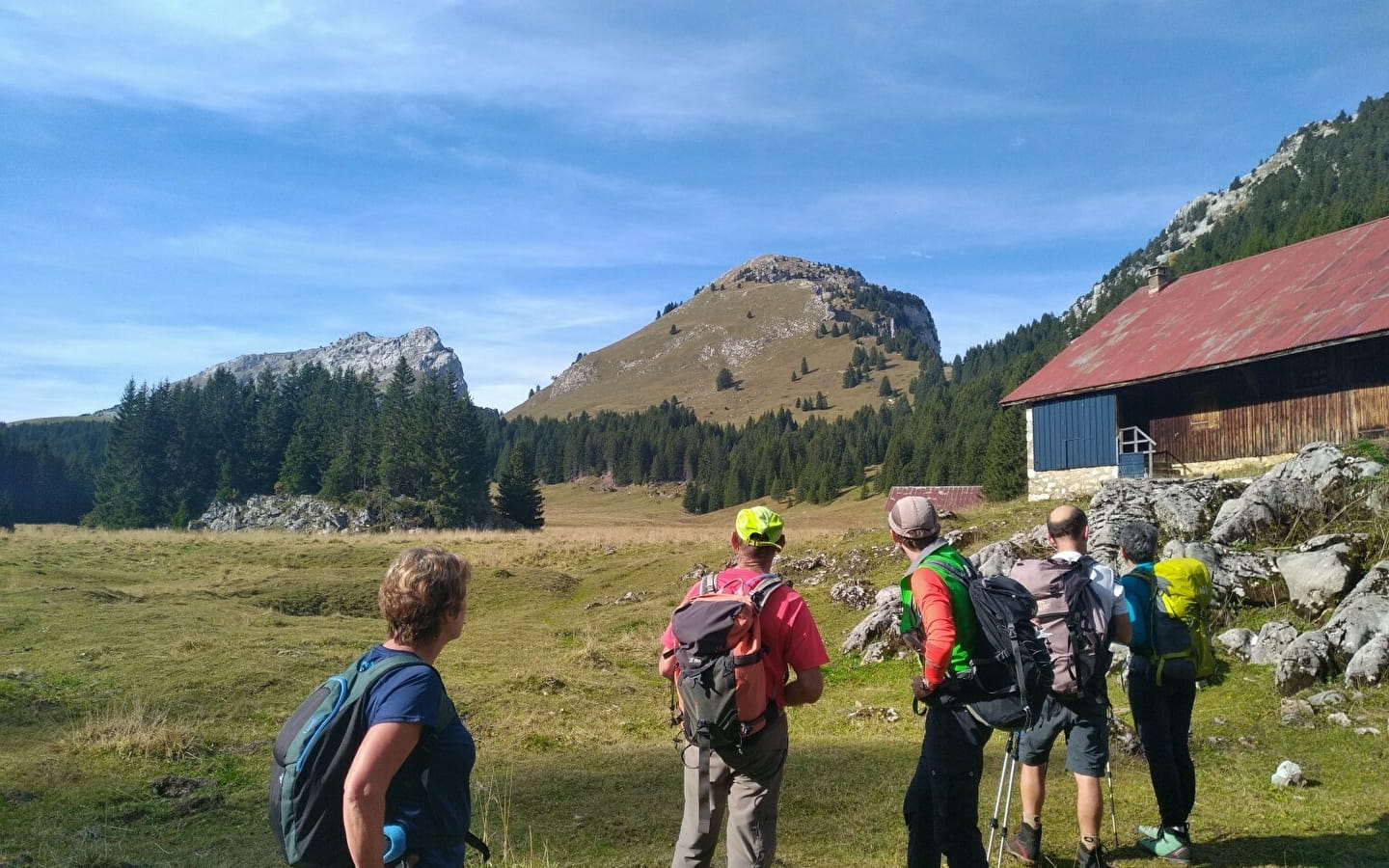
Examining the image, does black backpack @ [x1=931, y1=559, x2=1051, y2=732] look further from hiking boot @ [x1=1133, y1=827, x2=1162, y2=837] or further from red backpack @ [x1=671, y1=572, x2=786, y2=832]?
hiking boot @ [x1=1133, y1=827, x2=1162, y2=837]

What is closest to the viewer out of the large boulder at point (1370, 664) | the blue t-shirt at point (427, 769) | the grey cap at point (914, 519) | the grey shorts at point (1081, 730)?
the blue t-shirt at point (427, 769)

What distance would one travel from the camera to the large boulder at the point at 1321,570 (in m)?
11.4

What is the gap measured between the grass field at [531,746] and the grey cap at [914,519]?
2806 mm

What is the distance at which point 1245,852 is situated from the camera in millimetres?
5812

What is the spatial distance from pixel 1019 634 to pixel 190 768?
8.51 meters

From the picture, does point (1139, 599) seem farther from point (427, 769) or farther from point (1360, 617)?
point (1360, 617)

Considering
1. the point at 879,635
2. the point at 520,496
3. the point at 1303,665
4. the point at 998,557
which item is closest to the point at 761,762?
the point at 1303,665

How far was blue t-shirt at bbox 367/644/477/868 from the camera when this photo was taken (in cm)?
278

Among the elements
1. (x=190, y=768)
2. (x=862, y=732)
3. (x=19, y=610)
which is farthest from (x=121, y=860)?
(x=19, y=610)

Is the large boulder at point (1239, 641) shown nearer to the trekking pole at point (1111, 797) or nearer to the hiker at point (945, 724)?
the trekking pole at point (1111, 797)

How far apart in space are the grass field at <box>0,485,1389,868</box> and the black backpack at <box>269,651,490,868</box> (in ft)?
11.1

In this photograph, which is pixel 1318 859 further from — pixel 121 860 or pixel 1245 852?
pixel 121 860

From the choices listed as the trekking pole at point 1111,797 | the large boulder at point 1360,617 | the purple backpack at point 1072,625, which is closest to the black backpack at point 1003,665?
the purple backpack at point 1072,625

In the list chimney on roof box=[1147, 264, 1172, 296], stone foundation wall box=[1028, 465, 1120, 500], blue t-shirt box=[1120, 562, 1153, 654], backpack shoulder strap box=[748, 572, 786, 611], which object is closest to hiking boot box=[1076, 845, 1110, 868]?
blue t-shirt box=[1120, 562, 1153, 654]
